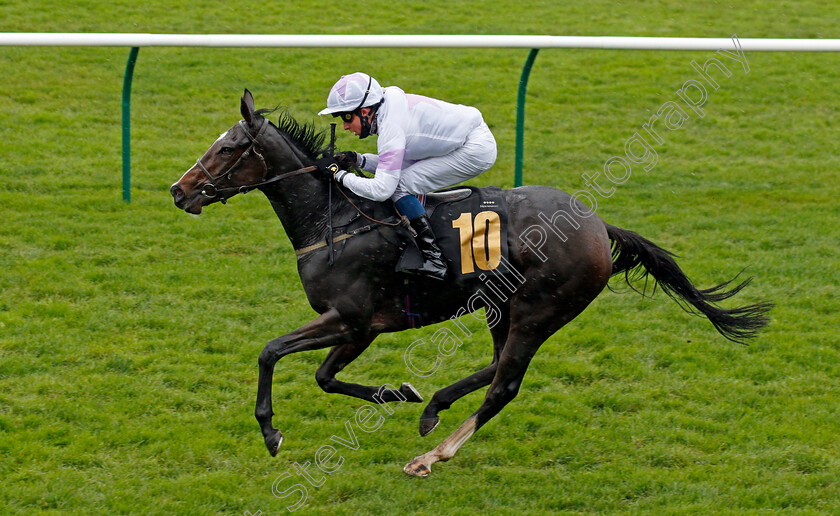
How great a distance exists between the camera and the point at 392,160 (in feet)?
14.8

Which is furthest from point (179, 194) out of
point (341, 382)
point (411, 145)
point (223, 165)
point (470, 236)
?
point (470, 236)

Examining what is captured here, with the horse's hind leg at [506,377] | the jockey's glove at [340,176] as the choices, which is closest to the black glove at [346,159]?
the jockey's glove at [340,176]

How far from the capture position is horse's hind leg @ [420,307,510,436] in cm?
498

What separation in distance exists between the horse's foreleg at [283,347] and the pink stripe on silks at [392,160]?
0.79 meters

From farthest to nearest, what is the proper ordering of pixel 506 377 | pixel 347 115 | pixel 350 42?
pixel 350 42 → pixel 506 377 → pixel 347 115

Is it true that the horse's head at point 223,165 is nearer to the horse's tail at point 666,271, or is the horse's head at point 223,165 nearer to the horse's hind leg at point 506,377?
the horse's hind leg at point 506,377

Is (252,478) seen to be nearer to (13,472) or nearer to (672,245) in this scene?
(13,472)

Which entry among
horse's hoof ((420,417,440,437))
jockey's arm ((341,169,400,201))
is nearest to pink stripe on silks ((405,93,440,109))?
jockey's arm ((341,169,400,201))

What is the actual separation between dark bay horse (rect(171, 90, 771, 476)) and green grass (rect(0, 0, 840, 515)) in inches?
20.0

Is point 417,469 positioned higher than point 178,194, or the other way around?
point 178,194

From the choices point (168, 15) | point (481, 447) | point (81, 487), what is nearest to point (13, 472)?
point (81, 487)

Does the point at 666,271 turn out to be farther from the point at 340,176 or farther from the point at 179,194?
the point at 179,194

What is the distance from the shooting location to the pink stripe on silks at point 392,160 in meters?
4.50

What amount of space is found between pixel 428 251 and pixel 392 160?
0.51 meters
